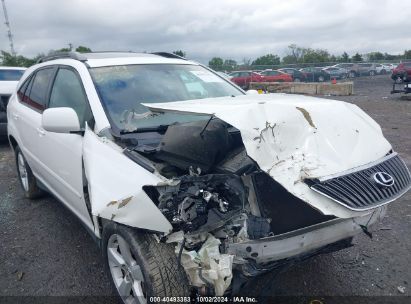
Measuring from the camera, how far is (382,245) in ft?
11.4

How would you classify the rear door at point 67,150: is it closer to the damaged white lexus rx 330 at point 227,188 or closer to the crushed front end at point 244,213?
the damaged white lexus rx 330 at point 227,188

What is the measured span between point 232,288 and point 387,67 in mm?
42853

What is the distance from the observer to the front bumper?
6.59 ft

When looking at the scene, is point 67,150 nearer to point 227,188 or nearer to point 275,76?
point 227,188

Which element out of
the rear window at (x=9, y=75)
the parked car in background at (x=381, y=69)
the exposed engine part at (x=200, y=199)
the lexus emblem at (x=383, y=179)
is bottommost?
the parked car in background at (x=381, y=69)

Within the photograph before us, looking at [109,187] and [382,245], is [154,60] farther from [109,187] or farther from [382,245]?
[382,245]

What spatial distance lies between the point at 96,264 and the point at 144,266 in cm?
130

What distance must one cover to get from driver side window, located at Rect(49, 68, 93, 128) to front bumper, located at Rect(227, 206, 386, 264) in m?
1.64

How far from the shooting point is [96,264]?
10.7 ft

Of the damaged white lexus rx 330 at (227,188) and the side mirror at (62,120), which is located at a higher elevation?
the side mirror at (62,120)

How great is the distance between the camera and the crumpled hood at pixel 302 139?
6.40ft

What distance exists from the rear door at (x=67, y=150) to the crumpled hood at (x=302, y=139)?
907 mm

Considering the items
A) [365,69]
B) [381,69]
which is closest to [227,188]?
[365,69]

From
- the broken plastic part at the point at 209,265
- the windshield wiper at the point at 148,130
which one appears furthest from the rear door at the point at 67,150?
the broken plastic part at the point at 209,265
